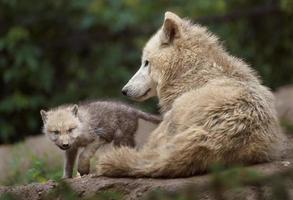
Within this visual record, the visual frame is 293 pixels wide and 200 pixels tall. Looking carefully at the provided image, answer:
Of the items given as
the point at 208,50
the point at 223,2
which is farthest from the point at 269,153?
the point at 223,2

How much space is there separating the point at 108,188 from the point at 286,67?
10643mm

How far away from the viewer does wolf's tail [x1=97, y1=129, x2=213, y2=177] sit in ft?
22.6

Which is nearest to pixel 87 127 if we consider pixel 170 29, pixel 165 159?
pixel 170 29

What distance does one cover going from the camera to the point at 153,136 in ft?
24.7

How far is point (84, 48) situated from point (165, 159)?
35.9 feet

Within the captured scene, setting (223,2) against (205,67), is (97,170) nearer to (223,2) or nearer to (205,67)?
(205,67)

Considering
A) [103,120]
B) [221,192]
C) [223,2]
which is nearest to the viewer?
[221,192]

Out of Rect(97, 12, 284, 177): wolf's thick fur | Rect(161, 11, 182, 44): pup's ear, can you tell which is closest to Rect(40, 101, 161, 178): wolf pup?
Rect(97, 12, 284, 177): wolf's thick fur

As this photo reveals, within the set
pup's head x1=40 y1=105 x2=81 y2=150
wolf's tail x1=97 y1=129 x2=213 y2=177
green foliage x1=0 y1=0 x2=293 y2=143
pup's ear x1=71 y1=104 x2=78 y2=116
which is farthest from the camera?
green foliage x1=0 y1=0 x2=293 y2=143

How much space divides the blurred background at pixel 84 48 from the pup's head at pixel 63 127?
751cm

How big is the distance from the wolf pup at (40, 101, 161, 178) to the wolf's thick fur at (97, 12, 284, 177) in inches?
24.1

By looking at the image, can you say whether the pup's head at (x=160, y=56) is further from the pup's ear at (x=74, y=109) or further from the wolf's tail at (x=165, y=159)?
the wolf's tail at (x=165, y=159)

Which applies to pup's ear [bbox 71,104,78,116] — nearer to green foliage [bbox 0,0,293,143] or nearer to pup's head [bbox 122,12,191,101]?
pup's head [bbox 122,12,191,101]

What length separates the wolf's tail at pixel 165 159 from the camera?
271 inches
